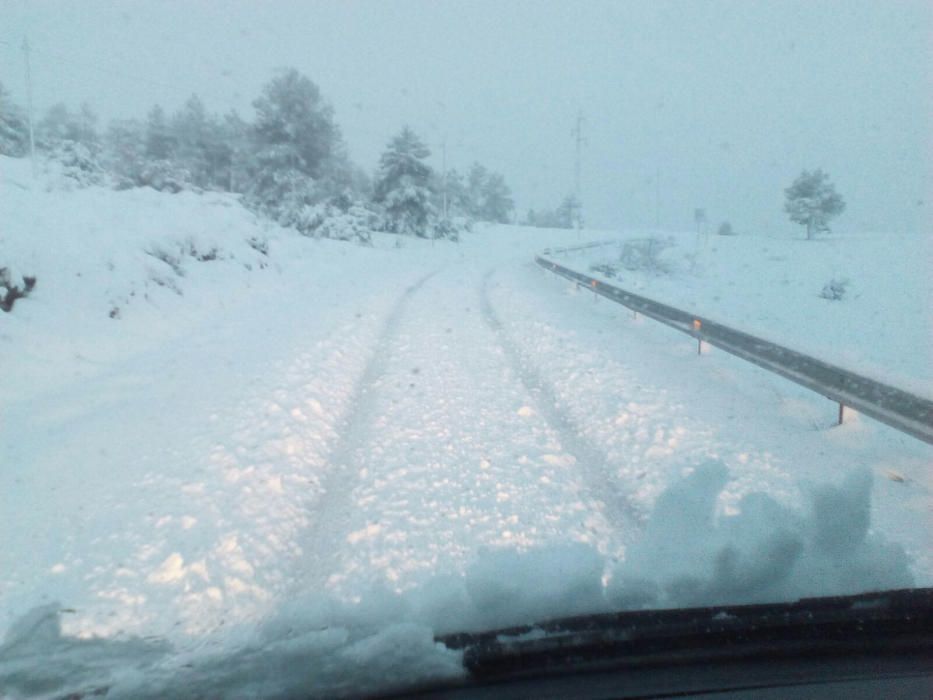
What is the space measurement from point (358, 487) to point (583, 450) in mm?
2307

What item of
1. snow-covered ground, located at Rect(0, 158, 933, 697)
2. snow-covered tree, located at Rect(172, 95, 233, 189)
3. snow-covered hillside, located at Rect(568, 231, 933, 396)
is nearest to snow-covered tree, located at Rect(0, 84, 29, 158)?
snow-covered tree, located at Rect(172, 95, 233, 189)

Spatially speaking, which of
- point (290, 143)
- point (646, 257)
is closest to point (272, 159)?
point (290, 143)

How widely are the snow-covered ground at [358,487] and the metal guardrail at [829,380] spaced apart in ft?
1.69

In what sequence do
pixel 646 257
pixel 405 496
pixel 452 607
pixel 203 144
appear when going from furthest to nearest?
pixel 203 144 → pixel 646 257 → pixel 405 496 → pixel 452 607

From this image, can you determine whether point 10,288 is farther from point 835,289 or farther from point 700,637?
point 835,289

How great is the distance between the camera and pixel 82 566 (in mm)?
4602

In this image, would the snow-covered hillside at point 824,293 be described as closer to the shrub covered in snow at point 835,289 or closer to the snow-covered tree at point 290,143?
the shrub covered in snow at point 835,289

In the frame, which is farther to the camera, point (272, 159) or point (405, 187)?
point (405, 187)

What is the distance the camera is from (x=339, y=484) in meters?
6.18

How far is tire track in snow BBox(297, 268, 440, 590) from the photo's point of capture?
473cm

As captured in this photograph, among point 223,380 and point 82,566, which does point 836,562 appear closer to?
point 82,566

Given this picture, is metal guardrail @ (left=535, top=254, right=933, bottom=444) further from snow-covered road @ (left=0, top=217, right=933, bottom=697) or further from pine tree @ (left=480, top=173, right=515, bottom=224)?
pine tree @ (left=480, top=173, right=515, bottom=224)

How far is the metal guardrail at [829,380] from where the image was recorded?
5898 mm

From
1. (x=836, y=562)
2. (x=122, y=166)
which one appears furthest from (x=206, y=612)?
(x=122, y=166)
